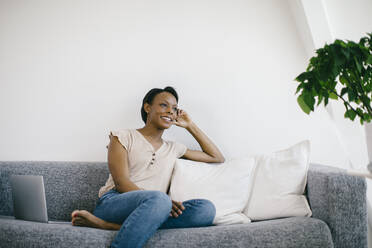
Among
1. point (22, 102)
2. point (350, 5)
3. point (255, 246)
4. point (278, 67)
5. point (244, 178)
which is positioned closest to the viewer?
point (255, 246)

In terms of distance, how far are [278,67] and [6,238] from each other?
1876 mm

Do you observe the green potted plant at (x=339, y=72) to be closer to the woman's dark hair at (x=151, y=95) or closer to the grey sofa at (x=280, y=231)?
the grey sofa at (x=280, y=231)

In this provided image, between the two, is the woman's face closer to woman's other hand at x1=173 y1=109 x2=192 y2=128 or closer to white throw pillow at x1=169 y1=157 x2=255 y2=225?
woman's other hand at x1=173 y1=109 x2=192 y2=128

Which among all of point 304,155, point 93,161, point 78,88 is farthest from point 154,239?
A: point 78,88

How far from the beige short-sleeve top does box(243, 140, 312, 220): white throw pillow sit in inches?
20.1

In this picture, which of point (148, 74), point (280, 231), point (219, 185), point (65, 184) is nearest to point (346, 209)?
point (280, 231)

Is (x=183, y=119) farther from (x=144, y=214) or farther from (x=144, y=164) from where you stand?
(x=144, y=214)

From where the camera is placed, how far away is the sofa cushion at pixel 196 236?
1.18m

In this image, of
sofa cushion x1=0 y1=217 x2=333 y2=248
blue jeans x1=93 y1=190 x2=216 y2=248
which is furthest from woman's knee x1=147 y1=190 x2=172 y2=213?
sofa cushion x1=0 y1=217 x2=333 y2=248

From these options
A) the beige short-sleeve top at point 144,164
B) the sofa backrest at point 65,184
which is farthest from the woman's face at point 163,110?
the sofa backrest at point 65,184

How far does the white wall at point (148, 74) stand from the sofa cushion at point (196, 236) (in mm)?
848

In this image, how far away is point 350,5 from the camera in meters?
1.77

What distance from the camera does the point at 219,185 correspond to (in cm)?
161

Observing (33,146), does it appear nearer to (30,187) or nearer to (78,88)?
(78,88)
